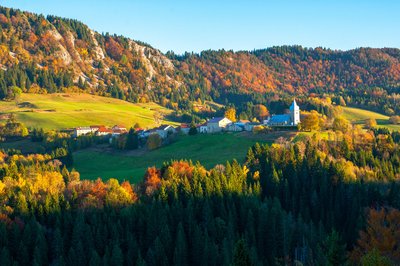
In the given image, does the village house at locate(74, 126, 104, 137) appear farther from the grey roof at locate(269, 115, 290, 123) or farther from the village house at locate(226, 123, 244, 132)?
the grey roof at locate(269, 115, 290, 123)

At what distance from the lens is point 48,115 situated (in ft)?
589

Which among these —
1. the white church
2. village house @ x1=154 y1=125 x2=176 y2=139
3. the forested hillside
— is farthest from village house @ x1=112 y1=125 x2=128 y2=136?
the forested hillside

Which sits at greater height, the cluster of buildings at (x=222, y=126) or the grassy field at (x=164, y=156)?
the cluster of buildings at (x=222, y=126)

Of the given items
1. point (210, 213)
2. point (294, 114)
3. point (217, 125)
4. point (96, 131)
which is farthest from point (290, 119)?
point (210, 213)

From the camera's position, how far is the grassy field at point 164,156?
11250 cm

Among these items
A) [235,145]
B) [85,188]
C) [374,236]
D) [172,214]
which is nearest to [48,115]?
[235,145]

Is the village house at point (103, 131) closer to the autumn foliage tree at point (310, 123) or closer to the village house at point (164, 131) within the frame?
A: the village house at point (164, 131)

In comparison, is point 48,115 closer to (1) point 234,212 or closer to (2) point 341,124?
(2) point 341,124

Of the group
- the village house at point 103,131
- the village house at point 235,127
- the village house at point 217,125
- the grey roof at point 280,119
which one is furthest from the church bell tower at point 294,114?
the village house at point 103,131

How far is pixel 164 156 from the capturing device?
123m

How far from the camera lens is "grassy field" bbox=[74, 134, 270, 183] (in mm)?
112500

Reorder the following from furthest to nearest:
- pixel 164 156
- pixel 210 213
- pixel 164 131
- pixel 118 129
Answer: pixel 118 129 < pixel 164 131 < pixel 164 156 < pixel 210 213

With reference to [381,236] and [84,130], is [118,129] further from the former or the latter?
[381,236]

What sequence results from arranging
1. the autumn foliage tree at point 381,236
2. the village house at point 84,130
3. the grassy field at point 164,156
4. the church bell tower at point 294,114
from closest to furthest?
the autumn foliage tree at point 381,236, the grassy field at point 164,156, the church bell tower at point 294,114, the village house at point 84,130
